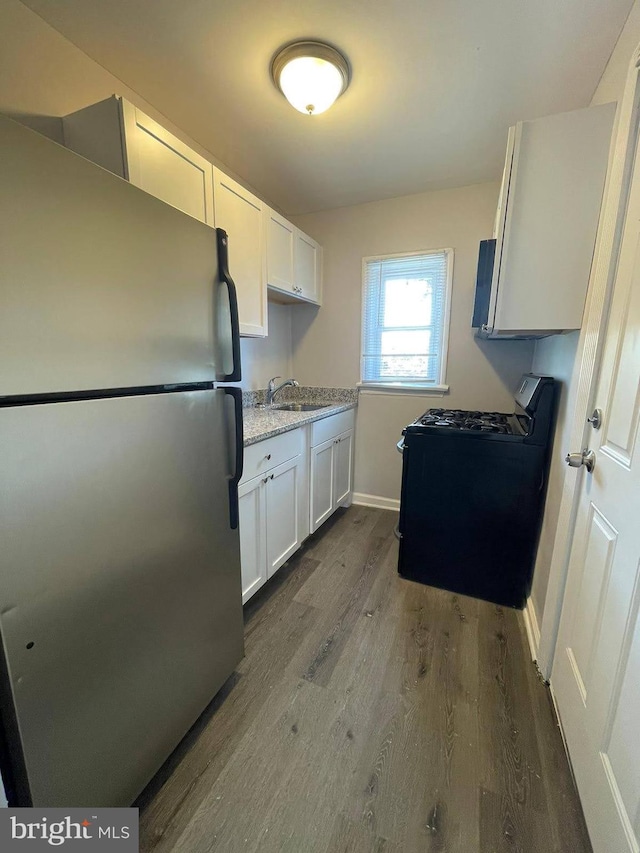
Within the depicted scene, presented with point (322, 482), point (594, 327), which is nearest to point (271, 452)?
point (322, 482)

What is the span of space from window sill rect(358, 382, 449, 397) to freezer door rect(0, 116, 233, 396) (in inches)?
81.4

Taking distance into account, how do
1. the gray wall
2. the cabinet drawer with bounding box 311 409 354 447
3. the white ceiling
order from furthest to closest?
the gray wall
the cabinet drawer with bounding box 311 409 354 447
the white ceiling

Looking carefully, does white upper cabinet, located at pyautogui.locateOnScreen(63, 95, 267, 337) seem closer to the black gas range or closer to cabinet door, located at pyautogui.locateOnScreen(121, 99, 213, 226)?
cabinet door, located at pyautogui.locateOnScreen(121, 99, 213, 226)

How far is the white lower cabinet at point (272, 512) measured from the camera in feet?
5.45

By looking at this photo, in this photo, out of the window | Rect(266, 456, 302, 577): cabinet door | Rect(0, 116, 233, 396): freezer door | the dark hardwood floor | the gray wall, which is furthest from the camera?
the window

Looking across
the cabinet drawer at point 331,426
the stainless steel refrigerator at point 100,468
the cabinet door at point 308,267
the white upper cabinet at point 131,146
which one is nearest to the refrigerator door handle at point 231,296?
the stainless steel refrigerator at point 100,468

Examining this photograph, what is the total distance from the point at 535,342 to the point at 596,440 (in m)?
1.58

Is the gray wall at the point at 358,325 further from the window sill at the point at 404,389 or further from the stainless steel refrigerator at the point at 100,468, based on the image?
the stainless steel refrigerator at the point at 100,468

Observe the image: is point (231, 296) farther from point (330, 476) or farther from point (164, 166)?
point (330, 476)

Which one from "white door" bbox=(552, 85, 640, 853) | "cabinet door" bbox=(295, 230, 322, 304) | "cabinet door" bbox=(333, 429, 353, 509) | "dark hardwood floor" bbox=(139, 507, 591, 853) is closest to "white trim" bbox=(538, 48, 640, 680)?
"white door" bbox=(552, 85, 640, 853)

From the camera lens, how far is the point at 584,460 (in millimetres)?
1171

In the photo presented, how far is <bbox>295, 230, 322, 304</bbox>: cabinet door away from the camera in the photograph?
256 cm

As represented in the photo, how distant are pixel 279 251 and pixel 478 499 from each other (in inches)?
79.6

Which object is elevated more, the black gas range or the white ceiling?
the white ceiling
